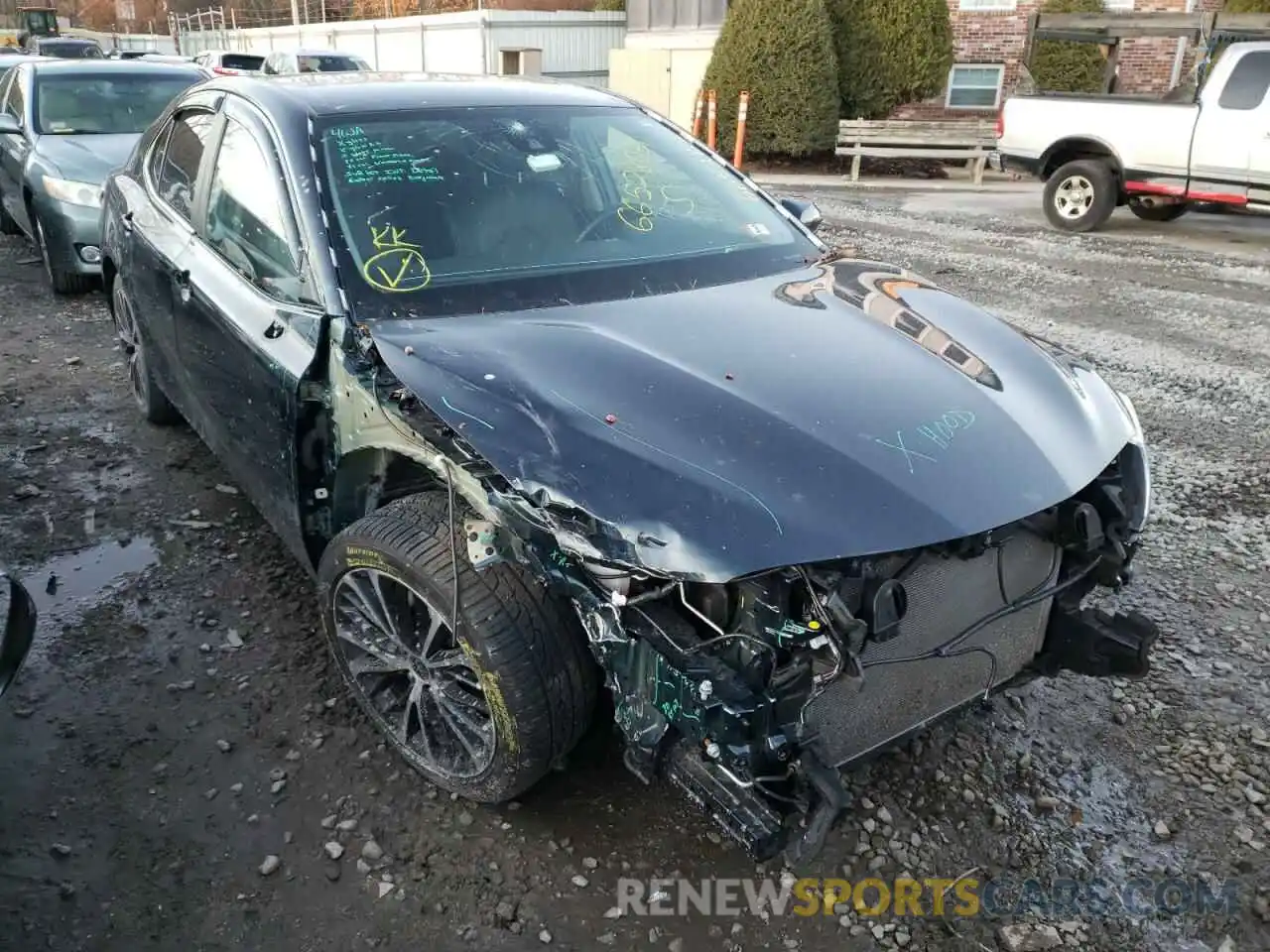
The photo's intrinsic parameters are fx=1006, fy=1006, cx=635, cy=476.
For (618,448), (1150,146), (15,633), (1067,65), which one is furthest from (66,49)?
(618,448)

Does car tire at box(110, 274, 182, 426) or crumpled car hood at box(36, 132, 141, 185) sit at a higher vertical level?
crumpled car hood at box(36, 132, 141, 185)

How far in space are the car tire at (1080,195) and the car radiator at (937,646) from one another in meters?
9.46

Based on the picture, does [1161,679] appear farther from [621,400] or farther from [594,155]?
[594,155]

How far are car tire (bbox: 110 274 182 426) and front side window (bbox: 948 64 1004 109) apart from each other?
55.3 feet

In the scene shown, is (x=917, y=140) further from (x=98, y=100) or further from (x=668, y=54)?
(x=98, y=100)

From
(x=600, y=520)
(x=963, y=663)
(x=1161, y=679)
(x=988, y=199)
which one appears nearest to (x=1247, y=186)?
(x=988, y=199)

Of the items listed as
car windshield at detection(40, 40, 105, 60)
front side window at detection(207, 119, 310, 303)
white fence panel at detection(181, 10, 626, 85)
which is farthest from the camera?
white fence panel at detection(181, 10, 626, 85)

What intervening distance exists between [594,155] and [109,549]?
245 cm

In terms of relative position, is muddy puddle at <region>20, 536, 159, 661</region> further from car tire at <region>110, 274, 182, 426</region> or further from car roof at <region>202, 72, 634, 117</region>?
car roof at <region>202, 72, 634, 117</region>

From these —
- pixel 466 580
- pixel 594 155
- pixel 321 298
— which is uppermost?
pixel 594 155

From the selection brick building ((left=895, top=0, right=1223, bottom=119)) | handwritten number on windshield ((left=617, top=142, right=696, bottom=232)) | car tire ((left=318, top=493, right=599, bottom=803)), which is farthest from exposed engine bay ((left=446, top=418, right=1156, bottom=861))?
brick building ((left=895, top=0, right=1223, bottom=119))

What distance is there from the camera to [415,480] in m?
2.89

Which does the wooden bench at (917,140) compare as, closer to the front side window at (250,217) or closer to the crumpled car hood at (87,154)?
the crumpled car hood at (87,154)

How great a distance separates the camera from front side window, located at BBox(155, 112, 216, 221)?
12.5 ft
